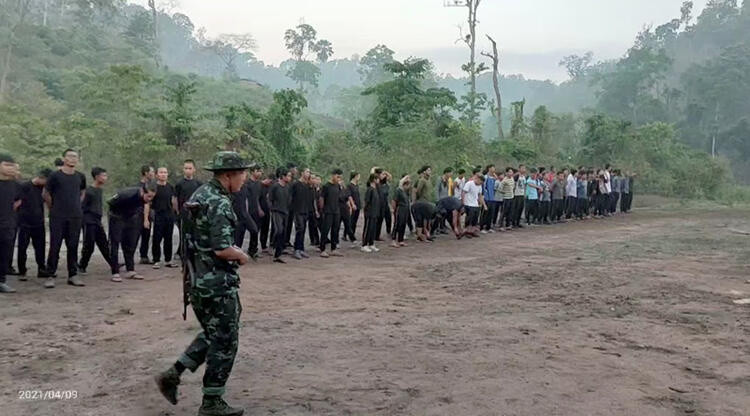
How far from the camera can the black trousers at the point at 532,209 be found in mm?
17766

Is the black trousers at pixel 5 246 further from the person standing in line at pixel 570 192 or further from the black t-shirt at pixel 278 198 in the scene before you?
the person standing in line at pixel 570 192

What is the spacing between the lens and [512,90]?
454 feet

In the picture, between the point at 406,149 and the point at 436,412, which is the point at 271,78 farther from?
the point at 436,412

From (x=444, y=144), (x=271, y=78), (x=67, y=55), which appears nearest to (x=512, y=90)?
(x=271, y=78)

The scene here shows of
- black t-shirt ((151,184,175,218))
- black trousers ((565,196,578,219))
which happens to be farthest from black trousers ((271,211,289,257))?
black trousers ((565,196,578,219))

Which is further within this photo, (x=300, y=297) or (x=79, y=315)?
(x=300, y=297)

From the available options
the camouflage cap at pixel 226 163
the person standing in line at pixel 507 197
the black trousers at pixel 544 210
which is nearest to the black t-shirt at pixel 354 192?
the person standing in line at pixel 507 197

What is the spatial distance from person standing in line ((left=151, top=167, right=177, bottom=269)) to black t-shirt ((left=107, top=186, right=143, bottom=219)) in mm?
760

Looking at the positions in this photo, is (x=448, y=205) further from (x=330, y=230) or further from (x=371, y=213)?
(x=330, y=230)

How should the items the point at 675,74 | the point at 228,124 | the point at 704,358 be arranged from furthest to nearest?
the point at 675,74 < the point at 228,124 < the point at 704,358

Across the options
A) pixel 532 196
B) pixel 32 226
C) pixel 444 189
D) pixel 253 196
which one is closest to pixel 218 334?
pixel 32 226

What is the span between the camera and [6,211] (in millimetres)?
7742

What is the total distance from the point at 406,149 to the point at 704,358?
17741 millimetres

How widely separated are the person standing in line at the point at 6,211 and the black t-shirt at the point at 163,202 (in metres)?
2.38
